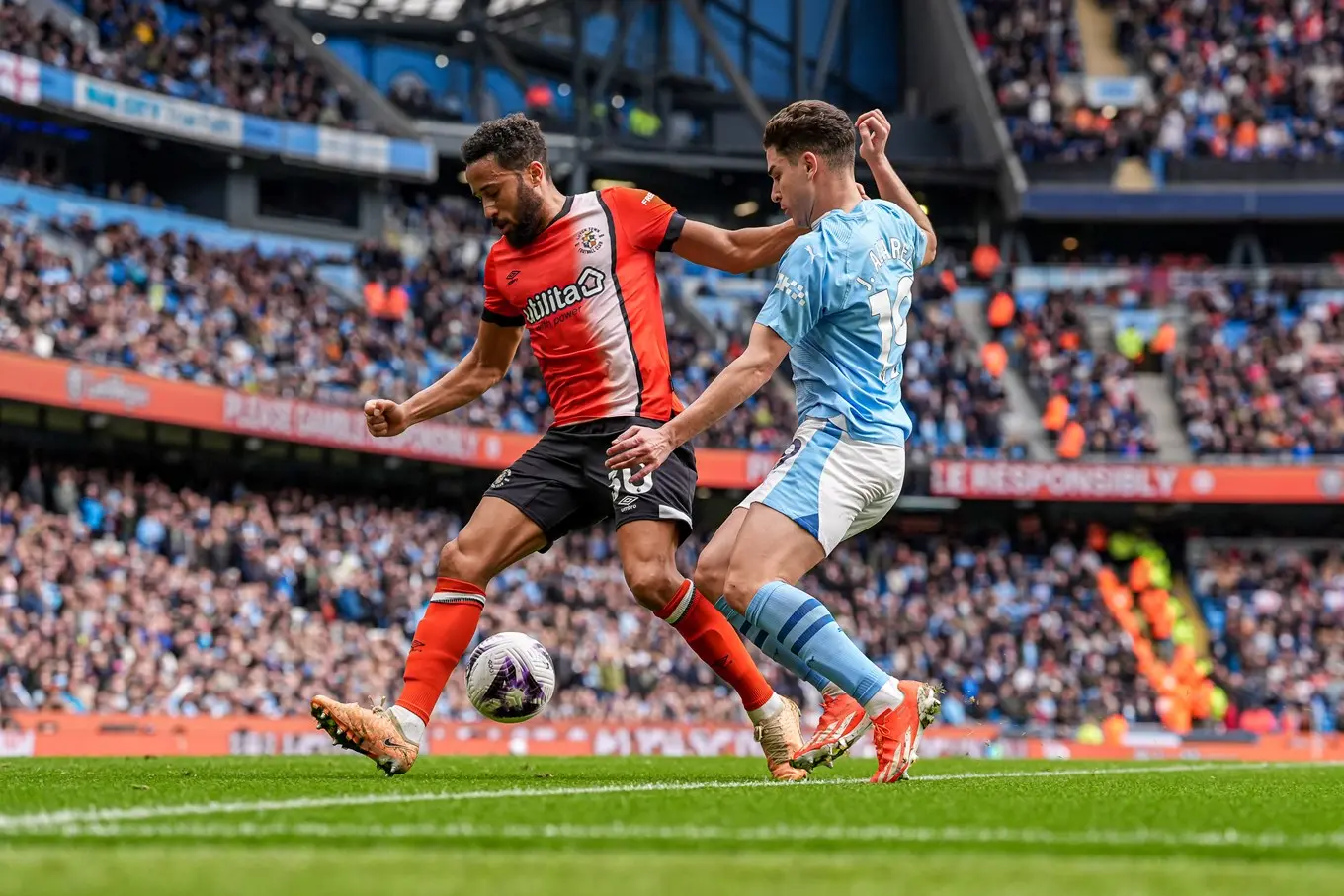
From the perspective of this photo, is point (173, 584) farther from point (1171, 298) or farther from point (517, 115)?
point (1171, 298)

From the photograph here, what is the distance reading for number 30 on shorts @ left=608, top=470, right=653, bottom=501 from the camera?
24.6 feet

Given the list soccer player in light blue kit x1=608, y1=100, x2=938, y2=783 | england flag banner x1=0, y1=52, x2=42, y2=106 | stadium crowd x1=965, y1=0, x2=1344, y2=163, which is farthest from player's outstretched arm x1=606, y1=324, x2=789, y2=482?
stadium crowd x1=965, y1=0, x2=1344, y2=163

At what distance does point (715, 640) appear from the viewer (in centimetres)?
772

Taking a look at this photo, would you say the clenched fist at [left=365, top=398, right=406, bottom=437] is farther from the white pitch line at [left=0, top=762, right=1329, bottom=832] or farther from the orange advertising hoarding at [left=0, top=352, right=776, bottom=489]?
the orange advertising hoarding at [left=0, top=352, right=776, bottom=489]

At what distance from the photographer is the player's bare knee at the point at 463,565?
25.1 ft

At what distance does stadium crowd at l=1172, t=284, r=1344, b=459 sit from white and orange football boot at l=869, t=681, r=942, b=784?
29.3 metres

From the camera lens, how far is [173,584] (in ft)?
71.6

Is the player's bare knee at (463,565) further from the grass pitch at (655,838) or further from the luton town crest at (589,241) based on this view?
the luton town crest at (589,241)

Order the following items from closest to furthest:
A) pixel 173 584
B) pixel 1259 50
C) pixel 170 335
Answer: pixel 173 584, pixel 170 335, pixel 1259 50

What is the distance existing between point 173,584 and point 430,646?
594 inches

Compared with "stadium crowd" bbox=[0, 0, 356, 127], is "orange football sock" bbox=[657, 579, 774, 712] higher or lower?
lower

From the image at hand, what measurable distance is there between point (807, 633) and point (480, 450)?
23.0 metres

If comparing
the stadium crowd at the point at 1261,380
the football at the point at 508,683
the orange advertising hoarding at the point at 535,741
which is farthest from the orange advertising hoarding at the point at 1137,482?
the football at the point at 508,683

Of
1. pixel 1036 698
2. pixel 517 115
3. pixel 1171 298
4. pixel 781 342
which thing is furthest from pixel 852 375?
pixel 1171 298
